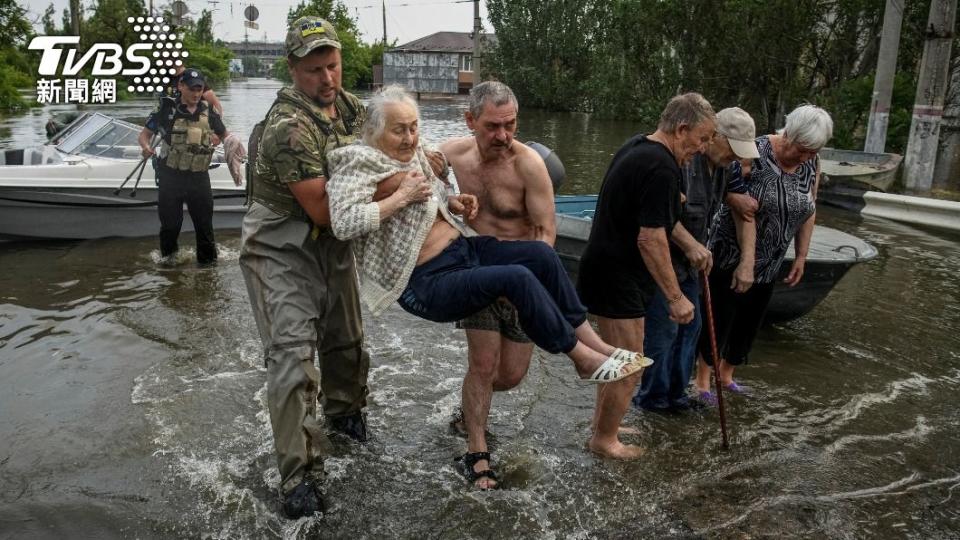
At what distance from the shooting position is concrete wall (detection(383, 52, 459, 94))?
69875mm

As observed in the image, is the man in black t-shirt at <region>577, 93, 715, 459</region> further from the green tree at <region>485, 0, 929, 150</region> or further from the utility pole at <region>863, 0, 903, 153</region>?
the green tree at <region>485, 0, 929, 150</region>

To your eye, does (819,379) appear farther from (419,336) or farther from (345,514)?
(345,514)

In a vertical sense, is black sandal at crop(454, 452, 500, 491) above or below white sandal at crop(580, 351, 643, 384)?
below

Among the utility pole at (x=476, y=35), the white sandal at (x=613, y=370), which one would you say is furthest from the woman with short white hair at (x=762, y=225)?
the utility pole at (x=476, y=35)

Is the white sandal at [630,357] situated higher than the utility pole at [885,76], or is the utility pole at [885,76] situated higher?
the utility pole at [885,76]

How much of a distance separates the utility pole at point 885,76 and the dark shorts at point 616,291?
1231cm

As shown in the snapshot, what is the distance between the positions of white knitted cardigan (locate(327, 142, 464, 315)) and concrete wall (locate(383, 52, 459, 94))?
67.1m

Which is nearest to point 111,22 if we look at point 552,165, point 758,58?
point 758,58

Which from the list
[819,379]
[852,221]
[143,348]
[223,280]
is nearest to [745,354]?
[819,379]

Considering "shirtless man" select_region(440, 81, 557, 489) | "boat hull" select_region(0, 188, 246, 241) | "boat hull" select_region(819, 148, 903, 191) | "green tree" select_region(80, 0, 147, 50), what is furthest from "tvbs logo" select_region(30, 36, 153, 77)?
"green tree" select_region(80, 0, 147, 50)

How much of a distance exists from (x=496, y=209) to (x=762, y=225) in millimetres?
1925

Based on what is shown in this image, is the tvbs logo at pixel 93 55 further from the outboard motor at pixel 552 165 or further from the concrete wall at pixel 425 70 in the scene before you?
the concrete wall at pixel 425 70

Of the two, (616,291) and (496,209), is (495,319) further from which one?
(616,291)

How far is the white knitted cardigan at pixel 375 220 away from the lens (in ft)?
11.6
